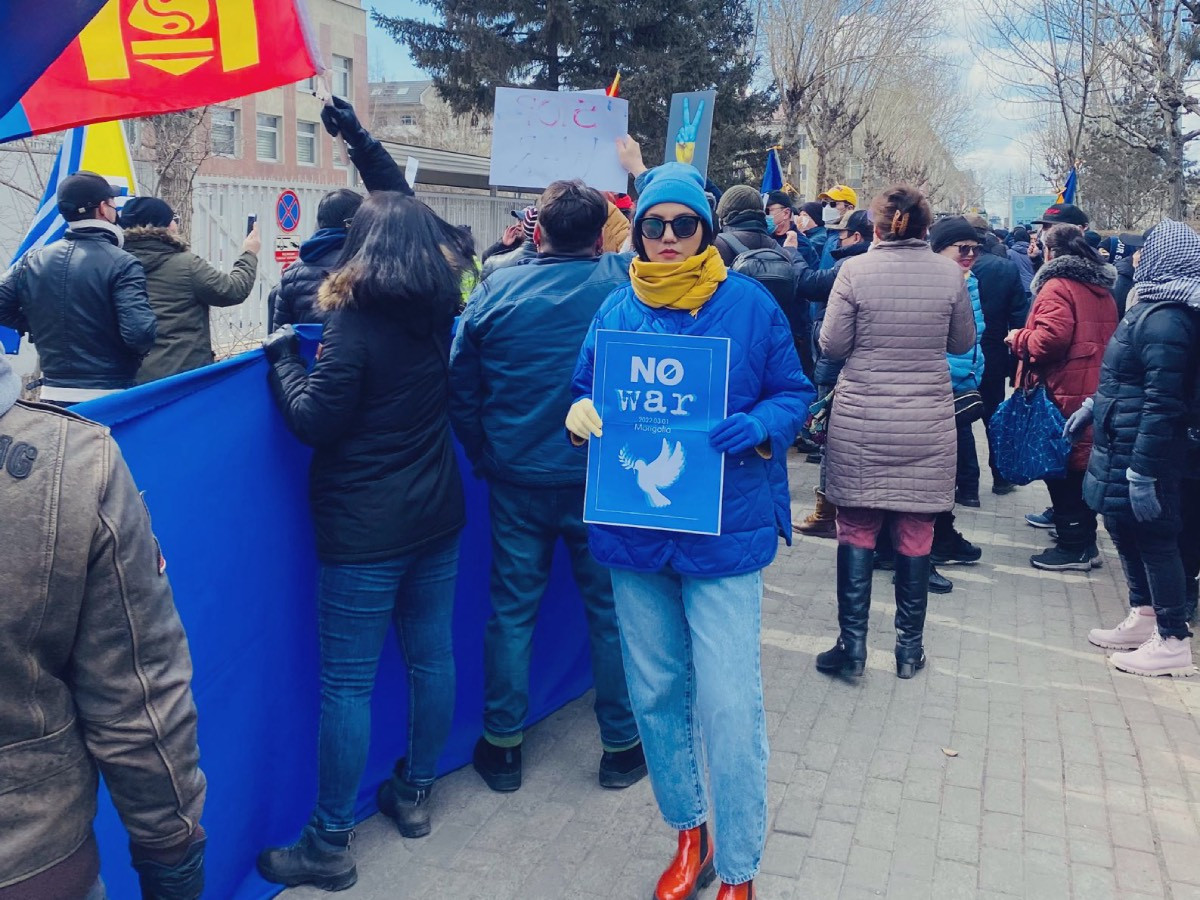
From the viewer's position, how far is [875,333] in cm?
456

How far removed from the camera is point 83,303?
5.05 meters

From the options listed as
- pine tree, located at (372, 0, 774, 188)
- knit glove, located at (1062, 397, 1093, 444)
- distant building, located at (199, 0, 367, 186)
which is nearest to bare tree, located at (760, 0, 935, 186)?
pine tree, located at (372, 0, 774, 188)

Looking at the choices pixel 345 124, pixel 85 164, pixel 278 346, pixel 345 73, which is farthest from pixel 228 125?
pixel 278 346

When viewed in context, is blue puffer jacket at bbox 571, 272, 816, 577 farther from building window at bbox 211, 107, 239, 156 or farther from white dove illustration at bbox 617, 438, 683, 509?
building window at bbox 211, 107, 239, 156

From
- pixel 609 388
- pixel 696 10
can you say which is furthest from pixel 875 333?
pixel 696 10

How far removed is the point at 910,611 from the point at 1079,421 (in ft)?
5.61

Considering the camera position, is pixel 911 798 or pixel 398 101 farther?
pixel 398 101

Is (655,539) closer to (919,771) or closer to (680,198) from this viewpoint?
(680,198)

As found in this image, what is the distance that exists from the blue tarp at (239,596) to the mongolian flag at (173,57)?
2.29 ft

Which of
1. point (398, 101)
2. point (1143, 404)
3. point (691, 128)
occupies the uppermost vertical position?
point (398, 101)

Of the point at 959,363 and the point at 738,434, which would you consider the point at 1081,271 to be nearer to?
the point at 959,363

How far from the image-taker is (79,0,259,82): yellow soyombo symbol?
2735 mm

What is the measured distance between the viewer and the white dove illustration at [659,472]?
112 inches

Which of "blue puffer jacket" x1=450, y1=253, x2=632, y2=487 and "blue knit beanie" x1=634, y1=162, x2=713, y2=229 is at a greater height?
"blue knit beanie" x1=634, y1=162, x2=713, y2=229
